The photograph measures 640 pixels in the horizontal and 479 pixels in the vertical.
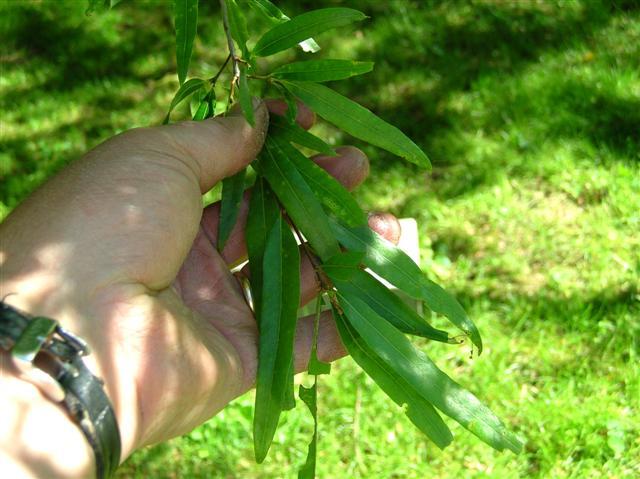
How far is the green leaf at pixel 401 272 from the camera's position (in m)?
2.17

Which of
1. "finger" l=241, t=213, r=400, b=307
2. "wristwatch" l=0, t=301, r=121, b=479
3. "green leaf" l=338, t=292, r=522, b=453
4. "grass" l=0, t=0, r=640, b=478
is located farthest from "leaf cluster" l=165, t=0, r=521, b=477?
"grass" l=0, t=0, r=640, b=478

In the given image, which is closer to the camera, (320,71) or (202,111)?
(320,71)

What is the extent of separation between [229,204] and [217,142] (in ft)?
0.63

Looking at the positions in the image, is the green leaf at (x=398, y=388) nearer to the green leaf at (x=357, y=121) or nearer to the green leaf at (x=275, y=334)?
the green leaf at (x=275, y=334)

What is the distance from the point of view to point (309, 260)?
2.34 m

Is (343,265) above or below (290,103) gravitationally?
below

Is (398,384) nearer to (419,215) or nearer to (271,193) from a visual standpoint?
(271,193)

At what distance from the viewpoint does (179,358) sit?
2.04m

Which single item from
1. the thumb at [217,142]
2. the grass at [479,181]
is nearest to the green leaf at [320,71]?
the thumb at [217,142]

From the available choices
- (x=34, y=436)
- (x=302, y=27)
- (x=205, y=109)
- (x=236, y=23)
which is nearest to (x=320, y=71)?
(x=302, y=27)

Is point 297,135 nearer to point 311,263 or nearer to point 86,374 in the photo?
point 311,263

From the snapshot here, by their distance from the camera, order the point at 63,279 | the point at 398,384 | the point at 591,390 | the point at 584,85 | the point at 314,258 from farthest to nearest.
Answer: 1. the point at 584,85
2. the point at 591,390
3. the point at 314,258
4. the point at 398,384
5. the point at 63,279

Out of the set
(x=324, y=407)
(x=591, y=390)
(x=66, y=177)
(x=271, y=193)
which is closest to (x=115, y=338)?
(x=66, y=177)

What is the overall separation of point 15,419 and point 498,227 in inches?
98.0
